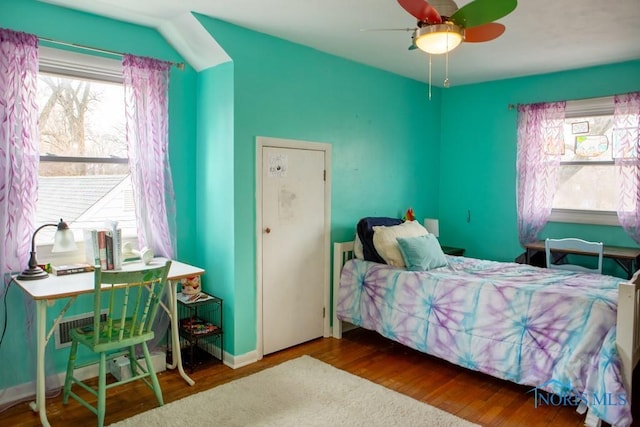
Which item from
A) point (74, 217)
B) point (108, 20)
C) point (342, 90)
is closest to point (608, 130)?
point (342, 90)

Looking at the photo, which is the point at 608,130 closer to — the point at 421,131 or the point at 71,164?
the point at 421,131

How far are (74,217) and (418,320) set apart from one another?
2.57 m


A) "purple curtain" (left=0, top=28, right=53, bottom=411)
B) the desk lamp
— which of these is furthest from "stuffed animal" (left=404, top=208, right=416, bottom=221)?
"purple curtain" (left=0, top=28, right=53, bottom=411)

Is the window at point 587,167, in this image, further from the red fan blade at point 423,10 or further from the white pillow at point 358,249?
the red fan blade at point 423,10

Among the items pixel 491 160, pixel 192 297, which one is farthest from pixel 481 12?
pixel 491 160

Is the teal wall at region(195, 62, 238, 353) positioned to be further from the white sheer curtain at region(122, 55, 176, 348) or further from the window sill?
the window sill

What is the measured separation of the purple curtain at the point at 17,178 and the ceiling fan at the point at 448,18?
225cm

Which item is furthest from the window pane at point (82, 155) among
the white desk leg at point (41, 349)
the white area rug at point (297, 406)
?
the white area rug at point (297, 406)

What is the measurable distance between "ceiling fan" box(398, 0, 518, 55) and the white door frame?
1554 millimetres

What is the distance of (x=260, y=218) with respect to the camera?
340cm

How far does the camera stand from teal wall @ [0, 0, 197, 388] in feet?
8.91

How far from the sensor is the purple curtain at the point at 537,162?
429cm

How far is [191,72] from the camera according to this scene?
3504mm

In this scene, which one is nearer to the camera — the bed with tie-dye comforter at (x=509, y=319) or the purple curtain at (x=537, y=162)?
the bed with tie-dye comforter at (x=509, y=319)
